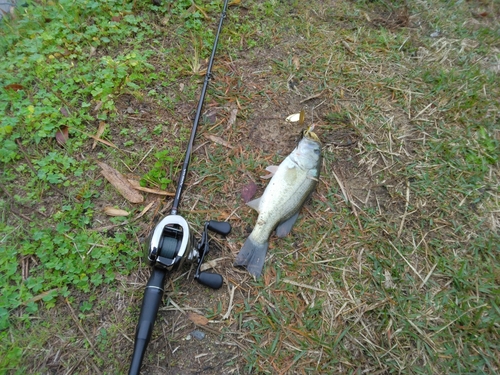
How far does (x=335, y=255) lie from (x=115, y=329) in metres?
1.89

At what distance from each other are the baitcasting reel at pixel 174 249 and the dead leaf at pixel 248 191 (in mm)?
709

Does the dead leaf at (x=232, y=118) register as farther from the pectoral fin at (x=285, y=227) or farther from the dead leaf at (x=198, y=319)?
the dead leaf at (x=198, y=319)

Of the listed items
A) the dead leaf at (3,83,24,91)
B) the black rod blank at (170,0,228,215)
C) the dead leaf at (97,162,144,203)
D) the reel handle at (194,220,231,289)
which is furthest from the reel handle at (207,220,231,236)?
the dead leaf at (3,83,24,91)

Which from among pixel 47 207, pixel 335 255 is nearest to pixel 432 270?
pixel 335 255

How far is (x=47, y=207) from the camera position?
278cm

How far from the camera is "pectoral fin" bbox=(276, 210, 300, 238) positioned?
2.83 metres

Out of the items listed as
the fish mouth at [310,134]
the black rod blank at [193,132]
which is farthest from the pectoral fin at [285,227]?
the black rod blank at [193,132]

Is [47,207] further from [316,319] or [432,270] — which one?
[432,270]

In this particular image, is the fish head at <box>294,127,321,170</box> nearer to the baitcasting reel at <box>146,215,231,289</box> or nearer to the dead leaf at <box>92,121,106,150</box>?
the baitcasting reel at <box>146,215,231,289</box>

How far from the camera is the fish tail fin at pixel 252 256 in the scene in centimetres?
267

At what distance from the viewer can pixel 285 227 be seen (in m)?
2.86

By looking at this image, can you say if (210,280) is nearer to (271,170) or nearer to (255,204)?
(255,204)

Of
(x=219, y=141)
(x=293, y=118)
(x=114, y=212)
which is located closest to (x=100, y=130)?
(x=114, y=212)

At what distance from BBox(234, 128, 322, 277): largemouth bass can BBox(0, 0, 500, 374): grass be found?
4.6 inches
